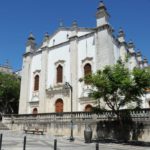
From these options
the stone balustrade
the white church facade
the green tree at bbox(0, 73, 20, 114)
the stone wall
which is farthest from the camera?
the green tree at bbox(0, 73, 20, 114)

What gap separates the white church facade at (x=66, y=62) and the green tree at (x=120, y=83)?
8.74m

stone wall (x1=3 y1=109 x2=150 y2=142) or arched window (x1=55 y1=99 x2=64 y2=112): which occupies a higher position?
arched window (x1=55 y1=99 x2=64 y2=112)

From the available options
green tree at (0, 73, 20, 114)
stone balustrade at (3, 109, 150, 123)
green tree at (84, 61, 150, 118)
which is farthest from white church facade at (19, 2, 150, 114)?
green tree at (84, 61, 150, 118)

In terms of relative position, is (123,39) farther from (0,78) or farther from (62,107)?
(0,78)

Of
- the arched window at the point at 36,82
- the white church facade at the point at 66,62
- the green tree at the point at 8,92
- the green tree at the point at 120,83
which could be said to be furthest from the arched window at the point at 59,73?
the green tree at the point at 120,83

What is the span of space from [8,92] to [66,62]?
571 inches

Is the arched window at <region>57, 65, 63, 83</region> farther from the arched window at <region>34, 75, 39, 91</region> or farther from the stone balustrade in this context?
the stone balustrade

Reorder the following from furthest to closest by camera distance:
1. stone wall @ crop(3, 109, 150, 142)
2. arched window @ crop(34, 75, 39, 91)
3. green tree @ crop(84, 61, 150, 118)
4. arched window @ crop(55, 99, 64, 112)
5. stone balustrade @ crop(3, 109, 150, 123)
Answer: arched window @ crop(34, 75, 39, 91) → arched window @ crop(55, 99, 64, 112) → stone balustrade @ crop(3, 109, 150, 123) → stone wall @ crop(3, 109, 150, 142) → green tree @ crop(84, 61, 150, 118)

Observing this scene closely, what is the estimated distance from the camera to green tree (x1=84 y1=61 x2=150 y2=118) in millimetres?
18953

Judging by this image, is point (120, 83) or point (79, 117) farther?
point (79, 117)

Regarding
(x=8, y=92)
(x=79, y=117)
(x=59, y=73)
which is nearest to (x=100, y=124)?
(x=79, y=117)

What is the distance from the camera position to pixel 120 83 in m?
19.4

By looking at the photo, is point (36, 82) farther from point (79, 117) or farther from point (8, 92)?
point (79, 117)

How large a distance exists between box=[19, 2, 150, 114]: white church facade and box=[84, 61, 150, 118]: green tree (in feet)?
28.7
